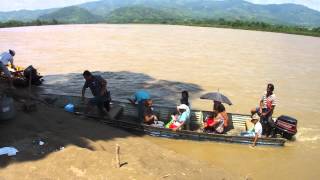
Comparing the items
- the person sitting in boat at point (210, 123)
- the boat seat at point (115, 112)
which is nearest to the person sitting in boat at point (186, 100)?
the person sitting in boat at point (210, 123)

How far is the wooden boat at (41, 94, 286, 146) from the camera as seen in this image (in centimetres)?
1068

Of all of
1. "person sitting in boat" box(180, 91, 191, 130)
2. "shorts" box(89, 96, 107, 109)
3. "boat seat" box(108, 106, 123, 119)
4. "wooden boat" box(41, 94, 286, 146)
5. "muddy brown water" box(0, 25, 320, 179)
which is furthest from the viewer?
"boat seat" box(108, 106, 123, 119)

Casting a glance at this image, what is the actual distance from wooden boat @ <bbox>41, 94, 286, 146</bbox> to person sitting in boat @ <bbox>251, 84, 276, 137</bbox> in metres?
0.47

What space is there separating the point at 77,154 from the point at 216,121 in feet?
14.3

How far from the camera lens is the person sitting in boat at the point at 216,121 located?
10742 millimetres

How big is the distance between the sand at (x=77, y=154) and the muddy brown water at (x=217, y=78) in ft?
5.53

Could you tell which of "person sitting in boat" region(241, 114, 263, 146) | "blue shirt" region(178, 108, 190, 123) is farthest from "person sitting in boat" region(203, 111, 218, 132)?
"person sitting in boat" region(241, 114, 263, 146)

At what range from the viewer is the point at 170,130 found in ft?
35.3

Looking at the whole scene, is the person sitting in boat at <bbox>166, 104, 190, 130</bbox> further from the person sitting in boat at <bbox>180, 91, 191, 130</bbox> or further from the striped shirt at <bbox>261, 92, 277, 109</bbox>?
the striped shirt at <bbox>261, 92, 277, 109</bbox>

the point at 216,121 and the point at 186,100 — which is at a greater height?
the point at 186,100

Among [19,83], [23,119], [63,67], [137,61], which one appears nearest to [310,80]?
[137,61]

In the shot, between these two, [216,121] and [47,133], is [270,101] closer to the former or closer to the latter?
[216,121]

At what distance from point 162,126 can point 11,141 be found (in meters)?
4.35

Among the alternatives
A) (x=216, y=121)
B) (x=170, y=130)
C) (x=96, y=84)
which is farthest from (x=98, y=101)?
(x=216, y=121)
